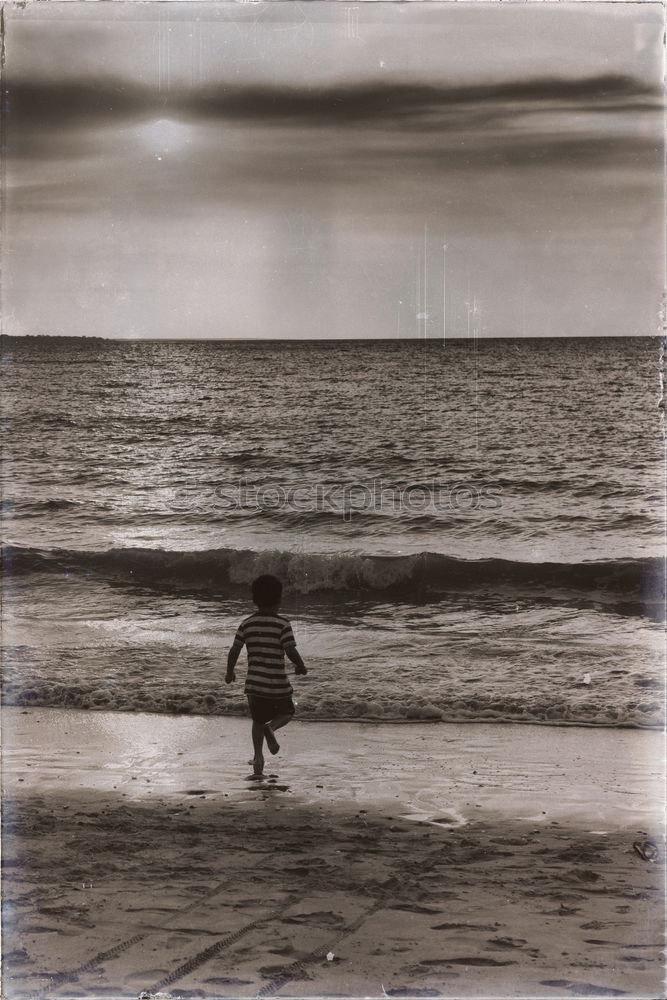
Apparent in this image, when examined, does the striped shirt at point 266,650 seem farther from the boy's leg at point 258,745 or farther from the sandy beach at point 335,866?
the sandy beach at point 335,866

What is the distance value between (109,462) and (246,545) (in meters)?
7.86

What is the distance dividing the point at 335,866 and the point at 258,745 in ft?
4.91

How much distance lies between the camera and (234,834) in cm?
491

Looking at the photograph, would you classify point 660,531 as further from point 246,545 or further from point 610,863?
point 610,863

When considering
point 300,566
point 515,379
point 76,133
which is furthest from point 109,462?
point 515,379

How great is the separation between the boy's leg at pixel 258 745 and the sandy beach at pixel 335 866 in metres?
0.11

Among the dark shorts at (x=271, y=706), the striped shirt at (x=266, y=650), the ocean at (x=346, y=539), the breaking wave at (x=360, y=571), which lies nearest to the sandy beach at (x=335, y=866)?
the dark shorts at (x=271, y=706)

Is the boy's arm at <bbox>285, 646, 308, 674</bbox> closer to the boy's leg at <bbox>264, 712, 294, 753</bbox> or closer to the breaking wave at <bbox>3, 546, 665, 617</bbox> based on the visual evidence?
the boy's leg at <bbox>264, 712, 294, 753</bbox>

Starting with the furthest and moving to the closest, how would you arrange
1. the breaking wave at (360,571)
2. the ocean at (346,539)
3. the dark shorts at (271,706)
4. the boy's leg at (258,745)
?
the breaking wave at (360,571) < the ocean at (346,539) < the boy's leg at (258,745) < the dark shorts at (271,706)

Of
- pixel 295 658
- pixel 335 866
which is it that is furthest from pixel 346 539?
pixel 335 866

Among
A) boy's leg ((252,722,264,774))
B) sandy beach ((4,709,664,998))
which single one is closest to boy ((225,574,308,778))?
boy's leg ((252,722,264,774))

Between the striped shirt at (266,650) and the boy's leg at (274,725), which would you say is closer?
the striped shirt at (266,650)

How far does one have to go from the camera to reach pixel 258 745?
593 centimetres

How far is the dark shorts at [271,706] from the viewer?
5.71m
